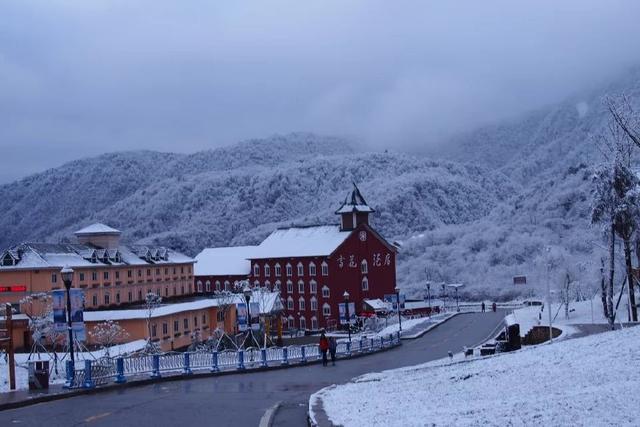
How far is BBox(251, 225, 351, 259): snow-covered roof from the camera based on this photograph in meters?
77.3

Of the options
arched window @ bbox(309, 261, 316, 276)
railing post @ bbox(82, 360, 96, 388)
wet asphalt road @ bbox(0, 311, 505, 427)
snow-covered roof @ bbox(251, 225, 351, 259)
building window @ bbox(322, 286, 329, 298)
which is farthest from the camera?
snow-covered roof @ bbox(251, 225, 351, 259)

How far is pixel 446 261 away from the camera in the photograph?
384ft

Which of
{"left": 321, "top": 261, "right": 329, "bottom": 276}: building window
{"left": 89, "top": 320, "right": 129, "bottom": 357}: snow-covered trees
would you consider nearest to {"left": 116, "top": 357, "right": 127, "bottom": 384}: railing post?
{"left": 89, "top": 320, "right": 129, "bottom": 357}: snow-covered trees

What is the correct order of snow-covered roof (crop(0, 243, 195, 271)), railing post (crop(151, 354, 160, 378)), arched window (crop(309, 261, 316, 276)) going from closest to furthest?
railing post (crop(151, 354, 160, 378))
snow-covered roof (crop(0, 243, 195, 271))
arched window (crop(309, 261, 316, 276))

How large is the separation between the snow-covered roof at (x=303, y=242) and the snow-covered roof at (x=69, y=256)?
38.7 ft

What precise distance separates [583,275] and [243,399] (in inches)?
1850

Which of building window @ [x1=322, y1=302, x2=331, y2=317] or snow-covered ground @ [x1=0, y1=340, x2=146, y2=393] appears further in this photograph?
building window @ [x1=322, y1=302, x2=331, y2=317]

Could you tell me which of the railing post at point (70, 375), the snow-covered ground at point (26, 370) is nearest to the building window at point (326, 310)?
the snow-covered ground at point (26, 370)

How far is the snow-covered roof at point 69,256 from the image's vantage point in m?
57.7

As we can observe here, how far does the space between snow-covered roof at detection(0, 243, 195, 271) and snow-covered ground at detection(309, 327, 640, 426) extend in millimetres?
45241

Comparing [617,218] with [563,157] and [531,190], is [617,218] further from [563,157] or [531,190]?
[563,157]

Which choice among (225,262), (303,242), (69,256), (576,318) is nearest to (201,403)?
(576,318)

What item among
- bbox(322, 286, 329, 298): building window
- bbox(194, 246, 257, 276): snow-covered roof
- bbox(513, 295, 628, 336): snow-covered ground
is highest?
bbox(194, 246, 257, 276): snow-covered roof

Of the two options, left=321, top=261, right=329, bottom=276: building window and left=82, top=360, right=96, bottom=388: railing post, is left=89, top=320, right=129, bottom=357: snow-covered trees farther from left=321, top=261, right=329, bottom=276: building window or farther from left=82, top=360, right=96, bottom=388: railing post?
left=321, top=261, right=329, bottom=276: building window
